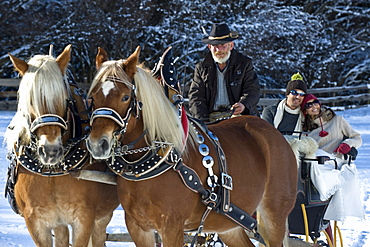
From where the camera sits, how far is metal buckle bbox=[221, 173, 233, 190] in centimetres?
365

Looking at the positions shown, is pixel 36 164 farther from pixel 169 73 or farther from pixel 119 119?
pixel 169 73

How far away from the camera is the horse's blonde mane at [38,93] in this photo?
328 centimetres

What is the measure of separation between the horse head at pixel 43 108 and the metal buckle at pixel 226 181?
1092mm

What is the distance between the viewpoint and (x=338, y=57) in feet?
62.6

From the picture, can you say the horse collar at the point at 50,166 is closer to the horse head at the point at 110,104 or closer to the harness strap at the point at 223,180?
the horse head at the point at 110,104

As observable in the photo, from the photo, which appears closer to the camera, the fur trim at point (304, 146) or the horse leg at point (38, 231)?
the horse leg at point (38, 231)

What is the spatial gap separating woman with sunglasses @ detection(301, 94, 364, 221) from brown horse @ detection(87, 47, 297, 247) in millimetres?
1050

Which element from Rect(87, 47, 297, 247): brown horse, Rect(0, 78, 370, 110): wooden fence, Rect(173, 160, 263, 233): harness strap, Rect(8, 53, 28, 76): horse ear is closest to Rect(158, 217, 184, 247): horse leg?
Rect(87, 47, 297, 247): brown horse

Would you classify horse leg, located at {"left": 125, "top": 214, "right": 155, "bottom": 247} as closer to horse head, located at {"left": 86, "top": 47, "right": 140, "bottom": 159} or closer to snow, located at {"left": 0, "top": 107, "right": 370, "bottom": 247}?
horse head, located at {"left": 86, "top": 47, "right": 140, "bottom": 159}

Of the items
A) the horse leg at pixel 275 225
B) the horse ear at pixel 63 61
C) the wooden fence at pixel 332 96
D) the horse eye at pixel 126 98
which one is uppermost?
the horse ear at pixel 63 61

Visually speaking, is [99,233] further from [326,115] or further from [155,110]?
[326,115]

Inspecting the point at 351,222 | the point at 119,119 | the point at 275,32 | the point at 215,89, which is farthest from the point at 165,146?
the point at 275,32

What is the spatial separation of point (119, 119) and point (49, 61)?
695 millimetres

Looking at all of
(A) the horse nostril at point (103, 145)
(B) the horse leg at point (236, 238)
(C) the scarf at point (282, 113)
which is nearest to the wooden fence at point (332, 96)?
(C) the scarf at point (282, 113)
